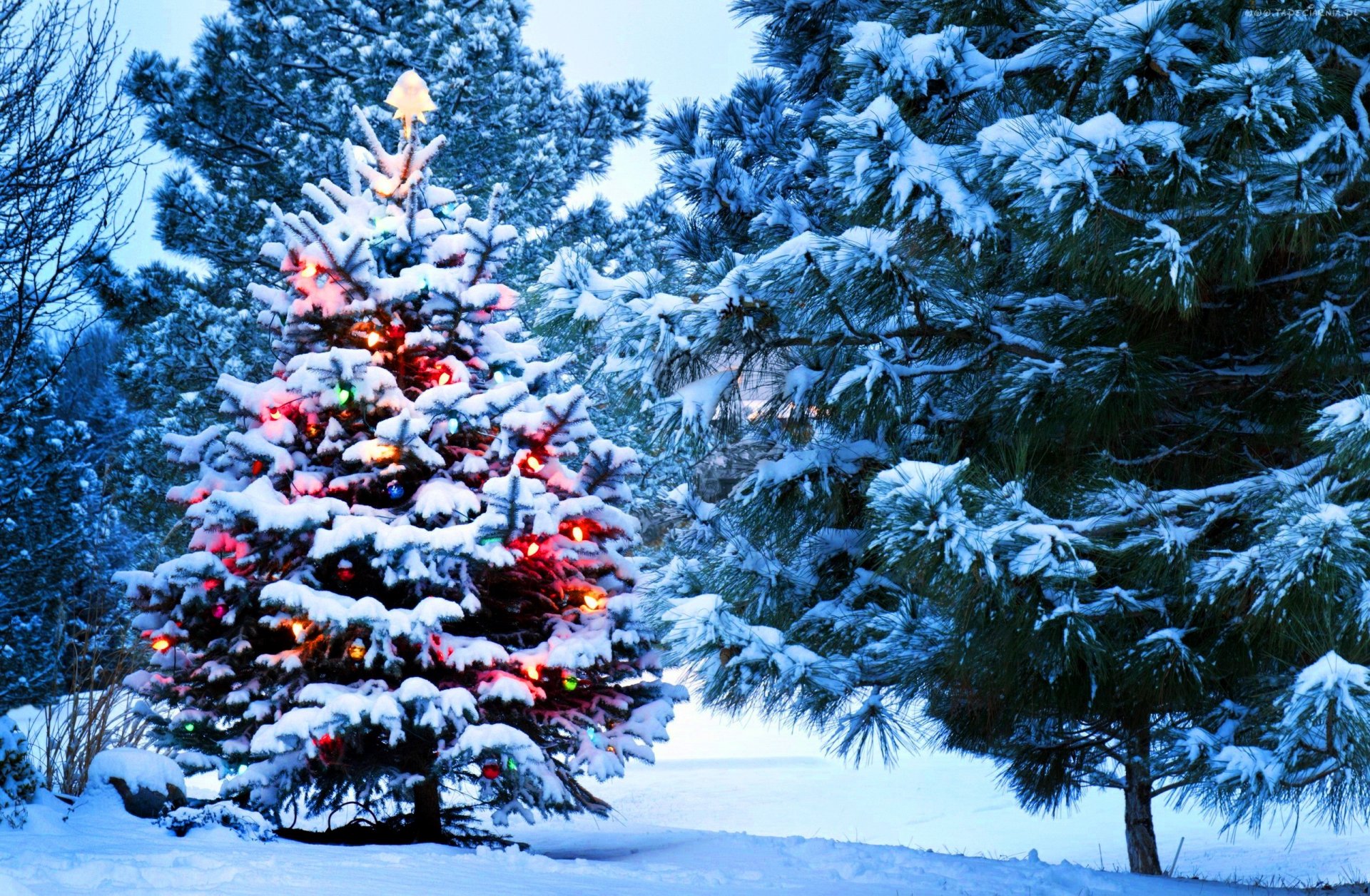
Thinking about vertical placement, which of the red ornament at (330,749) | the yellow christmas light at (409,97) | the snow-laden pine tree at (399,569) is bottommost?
the red ornament at (330,749)

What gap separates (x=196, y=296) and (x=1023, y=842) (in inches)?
460

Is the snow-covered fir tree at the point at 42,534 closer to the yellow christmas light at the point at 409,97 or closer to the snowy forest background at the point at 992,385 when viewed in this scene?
the snowy forest background at the point at 992,385

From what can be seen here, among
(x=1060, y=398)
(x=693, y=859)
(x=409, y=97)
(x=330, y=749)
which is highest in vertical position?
(x=409, y=97)

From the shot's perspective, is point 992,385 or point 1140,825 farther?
point 1140,825

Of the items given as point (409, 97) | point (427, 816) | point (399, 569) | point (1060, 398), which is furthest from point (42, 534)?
point (1060, 398)

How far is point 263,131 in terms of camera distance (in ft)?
45.1

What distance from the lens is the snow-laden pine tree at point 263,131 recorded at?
12578mm

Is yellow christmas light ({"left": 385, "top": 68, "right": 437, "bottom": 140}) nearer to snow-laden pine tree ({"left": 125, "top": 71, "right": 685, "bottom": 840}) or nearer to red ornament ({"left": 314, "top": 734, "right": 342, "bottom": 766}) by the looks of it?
snow-laden pine tree ({"left": 125, "top": 71, "right": 685, "bottom": 840})

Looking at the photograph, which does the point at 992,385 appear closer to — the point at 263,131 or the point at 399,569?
the point at 399,569

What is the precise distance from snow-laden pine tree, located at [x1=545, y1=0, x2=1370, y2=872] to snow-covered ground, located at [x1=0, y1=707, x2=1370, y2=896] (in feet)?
2.13

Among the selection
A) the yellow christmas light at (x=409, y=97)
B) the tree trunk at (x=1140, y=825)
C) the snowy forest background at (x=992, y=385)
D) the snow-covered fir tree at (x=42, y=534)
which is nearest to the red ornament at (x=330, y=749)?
the snowy forest background at (x=992, y=385)

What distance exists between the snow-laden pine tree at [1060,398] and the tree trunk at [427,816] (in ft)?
6.55

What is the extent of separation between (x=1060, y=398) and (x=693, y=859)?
2782 mm

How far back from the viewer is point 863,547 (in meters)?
4.66
